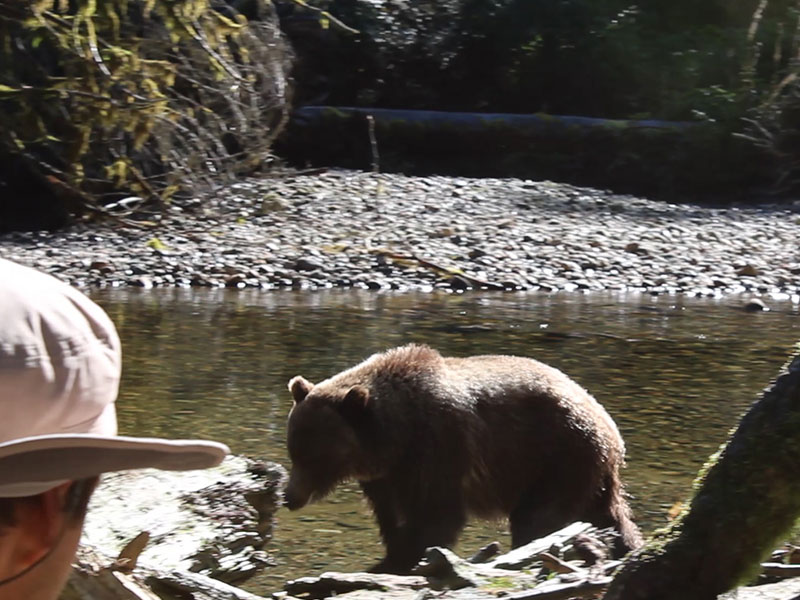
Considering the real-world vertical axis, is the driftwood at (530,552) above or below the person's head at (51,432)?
below

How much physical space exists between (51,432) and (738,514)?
2723 millimetres

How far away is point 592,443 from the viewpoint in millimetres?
5934

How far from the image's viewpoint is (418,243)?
16.7 metres

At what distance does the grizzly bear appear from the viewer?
581 cm

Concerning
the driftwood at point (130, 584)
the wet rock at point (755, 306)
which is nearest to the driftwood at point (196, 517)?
the driftwood at point (130, 584)

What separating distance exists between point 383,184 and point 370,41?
21.3 ft

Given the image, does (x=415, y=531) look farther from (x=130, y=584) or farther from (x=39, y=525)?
(x=39, y=525)

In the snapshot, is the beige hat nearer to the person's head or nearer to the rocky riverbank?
the person's head

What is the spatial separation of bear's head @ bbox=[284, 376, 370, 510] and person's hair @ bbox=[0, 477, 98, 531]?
174 inches

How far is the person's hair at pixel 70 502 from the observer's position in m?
1.34

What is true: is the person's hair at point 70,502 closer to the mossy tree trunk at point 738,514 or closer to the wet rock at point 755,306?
the mossy tree trunk at point 738,514

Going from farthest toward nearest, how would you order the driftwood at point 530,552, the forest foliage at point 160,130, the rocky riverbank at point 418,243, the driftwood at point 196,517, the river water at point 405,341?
the rocky riverbank at point 418,243 → the forest foliage at point 160,130 → the river water at point 405,341 → the driftwood at point 196,517 → the driftwood at point 530,552

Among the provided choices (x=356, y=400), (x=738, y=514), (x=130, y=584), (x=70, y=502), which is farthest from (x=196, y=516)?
(x=70, y=502)

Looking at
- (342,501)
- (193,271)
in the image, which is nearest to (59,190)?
(193,271)
